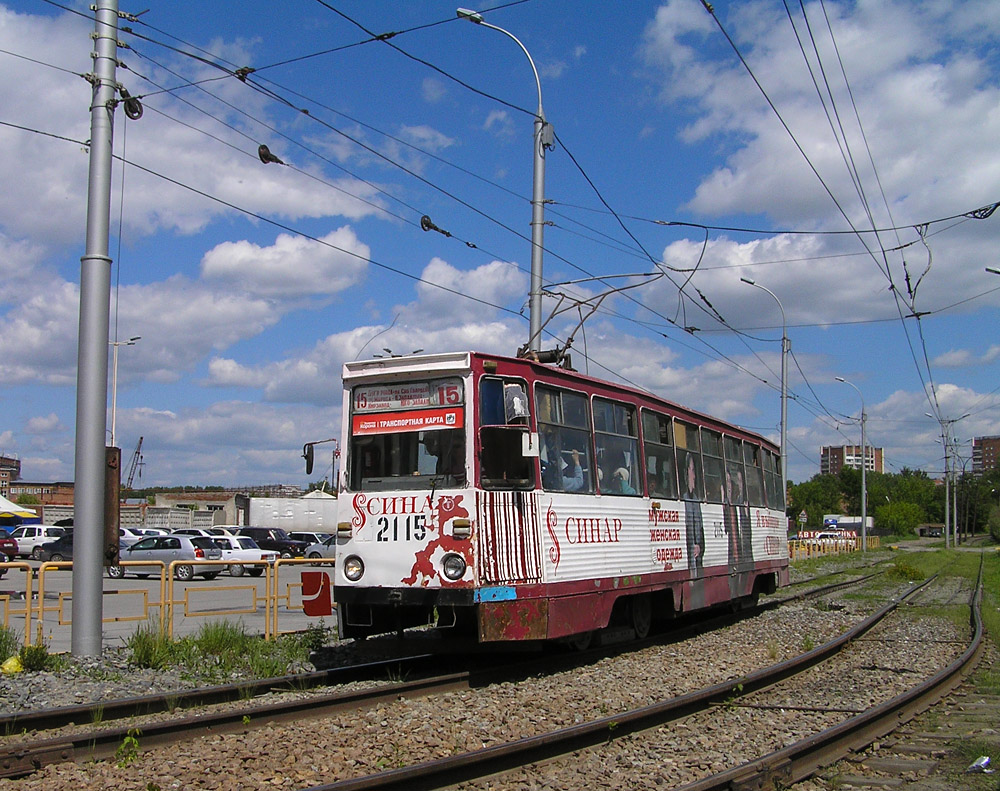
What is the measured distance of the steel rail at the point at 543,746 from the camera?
223 inches

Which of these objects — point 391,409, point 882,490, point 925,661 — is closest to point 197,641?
point 391,409

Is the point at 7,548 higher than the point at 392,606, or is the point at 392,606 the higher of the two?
the point at 7,548

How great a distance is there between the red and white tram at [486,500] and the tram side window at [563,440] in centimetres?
2

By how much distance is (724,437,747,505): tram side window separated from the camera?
15836mm

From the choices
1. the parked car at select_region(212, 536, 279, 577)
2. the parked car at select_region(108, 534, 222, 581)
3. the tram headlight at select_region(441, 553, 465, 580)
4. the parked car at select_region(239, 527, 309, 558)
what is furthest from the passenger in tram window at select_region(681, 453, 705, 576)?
the parked car at select_region(239, 527, 309, 558)

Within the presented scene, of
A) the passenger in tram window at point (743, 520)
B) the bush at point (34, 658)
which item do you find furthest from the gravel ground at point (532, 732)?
the passenger in tram window at point (743, 520)

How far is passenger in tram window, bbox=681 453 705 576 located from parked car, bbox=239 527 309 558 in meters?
26.5

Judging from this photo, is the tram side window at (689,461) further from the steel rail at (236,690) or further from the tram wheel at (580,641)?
the tram wheel at (580,641)

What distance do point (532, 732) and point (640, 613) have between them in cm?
564

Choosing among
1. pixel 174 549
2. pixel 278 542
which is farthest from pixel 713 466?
pixel 278 542

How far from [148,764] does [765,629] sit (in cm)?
1079

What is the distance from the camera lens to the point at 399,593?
9641 millimetres

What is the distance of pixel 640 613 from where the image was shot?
1286 cm

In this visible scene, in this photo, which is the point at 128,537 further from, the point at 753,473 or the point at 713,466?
the point at 713,466
